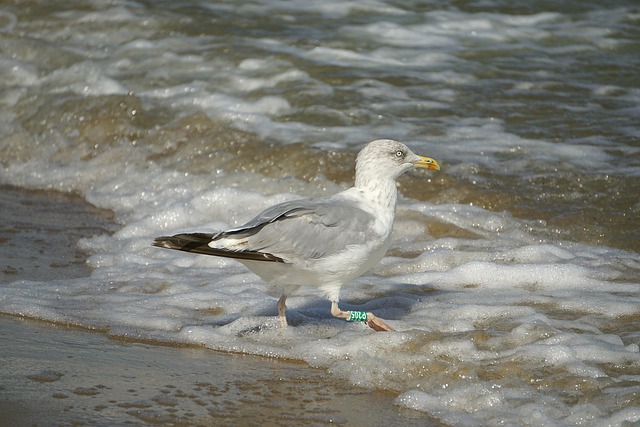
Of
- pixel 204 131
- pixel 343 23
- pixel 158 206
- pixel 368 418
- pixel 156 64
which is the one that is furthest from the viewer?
pixel 343 23

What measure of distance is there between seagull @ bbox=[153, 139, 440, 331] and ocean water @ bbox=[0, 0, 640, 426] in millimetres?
271

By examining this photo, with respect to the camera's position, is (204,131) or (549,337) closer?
(549,337)

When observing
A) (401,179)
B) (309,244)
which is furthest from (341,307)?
(401,179)

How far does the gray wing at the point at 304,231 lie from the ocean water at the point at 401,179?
45 centimetres

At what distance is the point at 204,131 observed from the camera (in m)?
8.55

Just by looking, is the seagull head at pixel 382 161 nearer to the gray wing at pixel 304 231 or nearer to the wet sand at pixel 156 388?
the gray wing at pixel 304 231

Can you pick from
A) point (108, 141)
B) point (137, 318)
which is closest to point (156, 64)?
point (108, 141)

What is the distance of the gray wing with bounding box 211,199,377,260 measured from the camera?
4.88 metres

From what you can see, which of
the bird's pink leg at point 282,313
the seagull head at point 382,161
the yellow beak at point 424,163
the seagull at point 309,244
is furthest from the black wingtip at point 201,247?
the yellow beak at point 424,163

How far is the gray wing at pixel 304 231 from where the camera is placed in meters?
4.88

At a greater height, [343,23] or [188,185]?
[343,23]

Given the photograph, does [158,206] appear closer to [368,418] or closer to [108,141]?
[108,141]

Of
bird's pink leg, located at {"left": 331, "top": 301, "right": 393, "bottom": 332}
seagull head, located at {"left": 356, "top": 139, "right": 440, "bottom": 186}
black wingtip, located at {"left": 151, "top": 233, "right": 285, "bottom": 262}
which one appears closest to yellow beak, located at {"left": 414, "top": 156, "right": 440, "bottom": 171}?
seagull head, located at {"left": 356, "top": 139, "right": 440, "bottom": 186}

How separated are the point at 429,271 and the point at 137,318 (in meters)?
1.76
